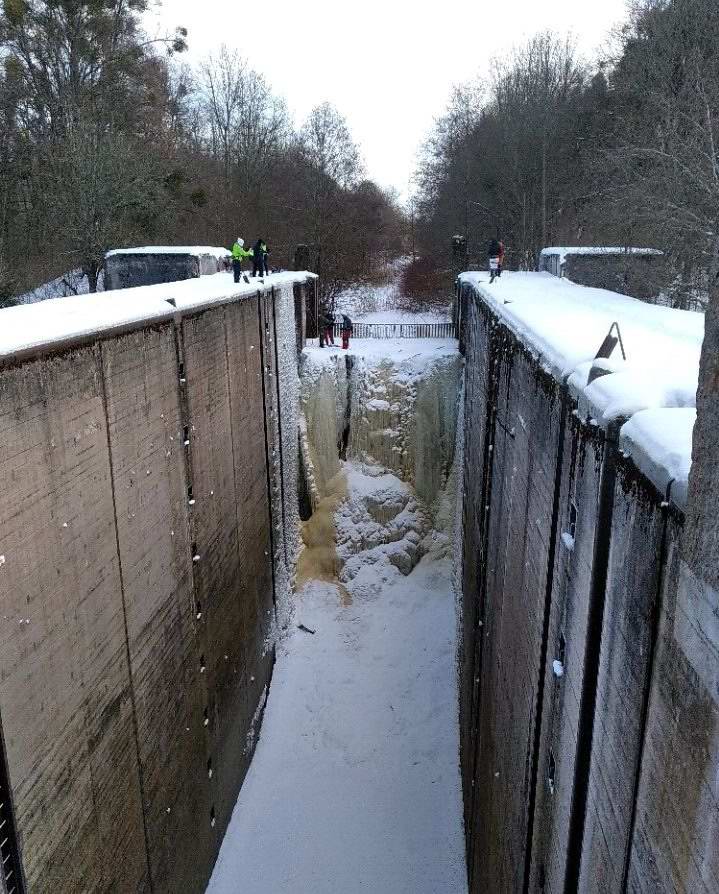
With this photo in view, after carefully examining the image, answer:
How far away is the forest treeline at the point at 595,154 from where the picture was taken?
49.8 feet

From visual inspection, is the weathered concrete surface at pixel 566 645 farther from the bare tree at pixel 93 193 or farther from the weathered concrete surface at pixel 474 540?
the bare tree at pixel 93 193

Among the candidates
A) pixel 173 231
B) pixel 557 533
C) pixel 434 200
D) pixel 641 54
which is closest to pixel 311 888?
pixel 557 533

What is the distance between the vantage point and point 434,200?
32.5m

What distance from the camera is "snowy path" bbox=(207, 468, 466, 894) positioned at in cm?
800

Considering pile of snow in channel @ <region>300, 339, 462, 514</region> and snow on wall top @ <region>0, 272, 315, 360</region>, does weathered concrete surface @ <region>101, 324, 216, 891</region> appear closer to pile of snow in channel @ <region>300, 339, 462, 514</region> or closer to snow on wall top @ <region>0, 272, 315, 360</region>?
snow on wall top @ <region>0, 272, 315, 360</region>

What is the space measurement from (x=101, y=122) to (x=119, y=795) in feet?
63.0

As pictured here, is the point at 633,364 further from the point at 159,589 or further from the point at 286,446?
the point at 286,446

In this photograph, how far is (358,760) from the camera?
9.59 metres

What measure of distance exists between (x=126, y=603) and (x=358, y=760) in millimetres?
5679

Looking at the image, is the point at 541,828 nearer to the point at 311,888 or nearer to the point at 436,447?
the point at 311,888

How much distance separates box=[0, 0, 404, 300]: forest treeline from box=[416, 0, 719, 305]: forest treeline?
4.96 metres

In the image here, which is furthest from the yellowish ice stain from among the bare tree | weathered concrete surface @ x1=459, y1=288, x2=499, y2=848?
the bare tree

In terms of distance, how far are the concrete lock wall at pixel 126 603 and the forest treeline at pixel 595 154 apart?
33.6ft

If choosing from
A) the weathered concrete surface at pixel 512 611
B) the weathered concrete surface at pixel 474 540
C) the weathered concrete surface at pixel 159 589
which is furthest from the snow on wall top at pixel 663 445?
the weathered concrete surface at pixel 474 540
